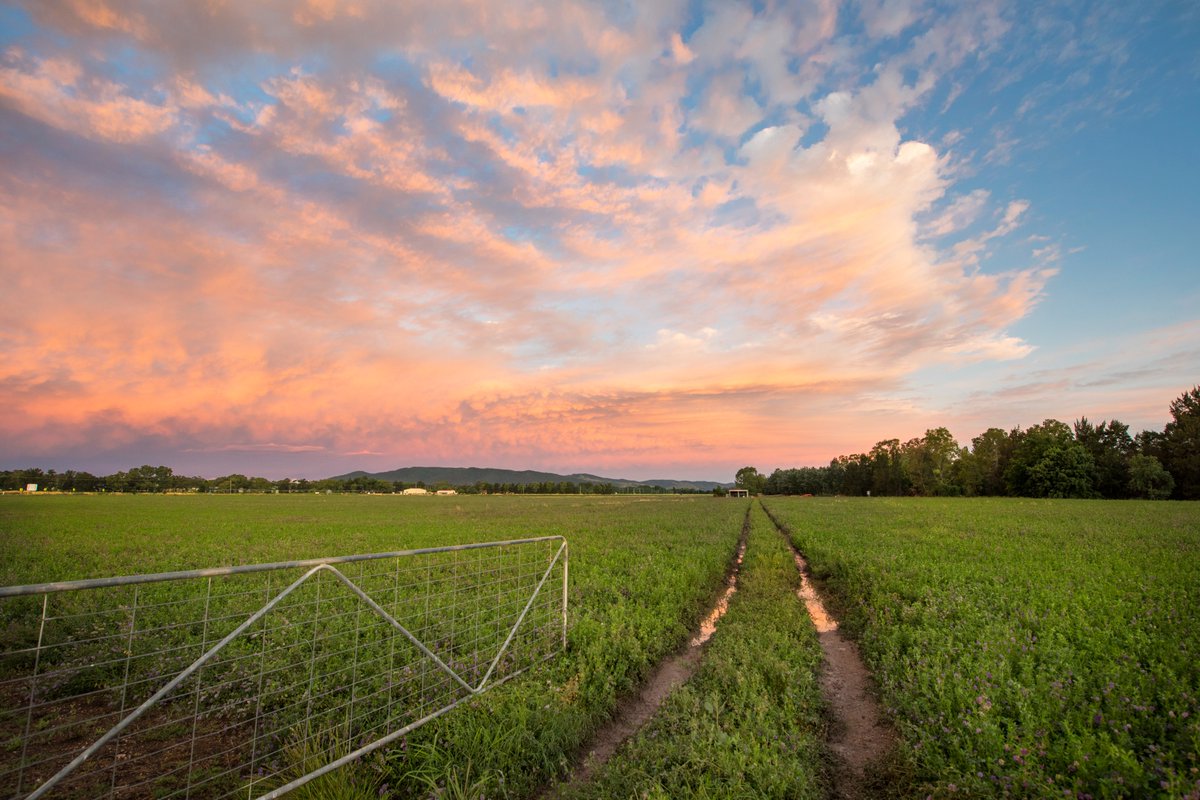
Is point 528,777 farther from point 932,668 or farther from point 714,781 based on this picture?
point 932,668

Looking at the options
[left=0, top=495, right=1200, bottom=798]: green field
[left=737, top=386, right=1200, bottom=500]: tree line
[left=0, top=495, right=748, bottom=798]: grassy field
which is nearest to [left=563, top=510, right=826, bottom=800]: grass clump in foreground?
[left=0, top=495, right=1200, bottom=798]: green field

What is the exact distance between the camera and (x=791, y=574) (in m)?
16.2

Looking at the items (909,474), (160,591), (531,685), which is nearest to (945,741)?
(531,685)

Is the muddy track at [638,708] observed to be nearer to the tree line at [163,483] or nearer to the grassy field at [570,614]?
the grassy field at [570,614]

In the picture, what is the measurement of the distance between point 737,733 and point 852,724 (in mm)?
1857

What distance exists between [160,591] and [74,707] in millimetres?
6555

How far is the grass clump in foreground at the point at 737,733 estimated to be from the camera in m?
4.98

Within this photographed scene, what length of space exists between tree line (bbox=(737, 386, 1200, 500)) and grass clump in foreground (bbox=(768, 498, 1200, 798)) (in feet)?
294

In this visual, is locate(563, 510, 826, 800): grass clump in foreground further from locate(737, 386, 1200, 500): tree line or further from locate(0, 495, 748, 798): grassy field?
locate(737, 386, 1200, 500): tree line

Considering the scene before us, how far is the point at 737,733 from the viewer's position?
575 cm

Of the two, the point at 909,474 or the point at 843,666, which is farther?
the point at 909,474

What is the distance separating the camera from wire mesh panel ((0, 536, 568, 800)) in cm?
443

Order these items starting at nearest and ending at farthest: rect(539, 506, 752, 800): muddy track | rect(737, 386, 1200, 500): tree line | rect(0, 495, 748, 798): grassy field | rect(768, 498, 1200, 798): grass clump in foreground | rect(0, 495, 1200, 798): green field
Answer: rect(768, 498, 1200, 798): grass clump in foreground → rect(0, 495, 1200, 798): green field → rect(0, 495, 748, 798): grassy field → rect(539, 506, 752, 800): muddy track → rect(737, 386, 1200, 500): tree line

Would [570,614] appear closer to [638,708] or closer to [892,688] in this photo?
[638,708]
